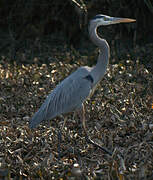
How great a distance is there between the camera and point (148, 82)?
6.08 meters

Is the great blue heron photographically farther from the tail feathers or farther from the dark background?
the dark background

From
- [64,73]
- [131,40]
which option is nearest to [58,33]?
[131,40]

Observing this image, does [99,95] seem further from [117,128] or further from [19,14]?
[19,14]

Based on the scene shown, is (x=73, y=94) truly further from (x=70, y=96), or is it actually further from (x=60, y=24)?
(x=60, y=24)

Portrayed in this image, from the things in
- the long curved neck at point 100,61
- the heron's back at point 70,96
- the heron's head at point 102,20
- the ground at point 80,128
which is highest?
the heron's head at point 102,20

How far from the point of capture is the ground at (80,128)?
12.5 feet

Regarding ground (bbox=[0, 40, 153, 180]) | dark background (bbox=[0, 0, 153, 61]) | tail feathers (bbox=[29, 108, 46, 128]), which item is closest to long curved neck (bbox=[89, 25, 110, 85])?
ground (bbox=[0, 40, 153, 180])

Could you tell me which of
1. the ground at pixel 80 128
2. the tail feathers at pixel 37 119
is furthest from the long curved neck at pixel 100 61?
the tail feathers at pixel 37 119

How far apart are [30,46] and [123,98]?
4033mm

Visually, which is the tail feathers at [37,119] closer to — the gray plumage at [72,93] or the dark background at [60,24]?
the gray plumage at [72,93]

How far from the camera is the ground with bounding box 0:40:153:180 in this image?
12.5 feet

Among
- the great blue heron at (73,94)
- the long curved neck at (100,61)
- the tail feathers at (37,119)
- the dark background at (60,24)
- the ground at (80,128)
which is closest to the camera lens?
the ground at (80,128)

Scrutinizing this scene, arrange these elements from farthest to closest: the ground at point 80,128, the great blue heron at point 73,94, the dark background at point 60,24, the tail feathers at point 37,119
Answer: the dark background at point 60,24 → the great blue heron at point 73,94 → the tail feathers at point 37,119 → the ground at point 80,128

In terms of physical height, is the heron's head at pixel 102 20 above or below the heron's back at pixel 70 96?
above
